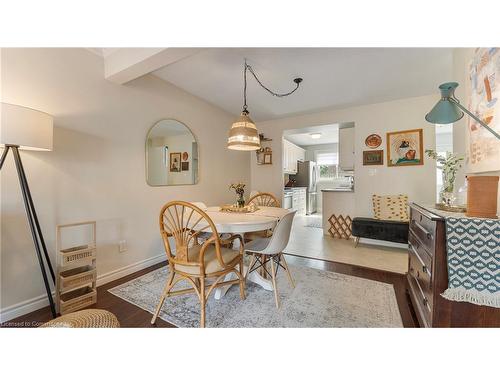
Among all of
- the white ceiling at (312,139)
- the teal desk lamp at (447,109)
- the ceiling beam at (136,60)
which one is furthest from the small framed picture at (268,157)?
the teal desk lamp at (447,109)

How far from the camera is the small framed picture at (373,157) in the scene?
333cm

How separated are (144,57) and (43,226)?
1.68 meters

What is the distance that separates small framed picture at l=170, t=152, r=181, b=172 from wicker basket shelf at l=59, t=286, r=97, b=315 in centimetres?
160

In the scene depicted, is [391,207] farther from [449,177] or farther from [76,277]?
[76,277]

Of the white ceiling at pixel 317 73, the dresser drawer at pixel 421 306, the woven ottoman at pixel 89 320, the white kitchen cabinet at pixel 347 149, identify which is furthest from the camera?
the white kitchen cabinet at pixel 347 149

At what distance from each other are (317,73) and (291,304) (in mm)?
2520

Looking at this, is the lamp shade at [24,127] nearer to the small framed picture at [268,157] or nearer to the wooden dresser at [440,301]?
the wooden dresser at [440,301]

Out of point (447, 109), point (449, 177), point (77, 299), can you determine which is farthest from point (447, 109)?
point (77, 299)

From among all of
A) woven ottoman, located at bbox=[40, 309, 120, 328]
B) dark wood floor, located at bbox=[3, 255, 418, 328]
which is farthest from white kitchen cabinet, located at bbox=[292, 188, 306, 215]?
woven ottoman, located at bbox=[40, 309, 120, 328]

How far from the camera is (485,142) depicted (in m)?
1.20

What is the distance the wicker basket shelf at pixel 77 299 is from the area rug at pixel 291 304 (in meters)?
0.21

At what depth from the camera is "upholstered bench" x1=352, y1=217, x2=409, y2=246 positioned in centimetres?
279

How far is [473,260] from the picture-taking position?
90 cm
